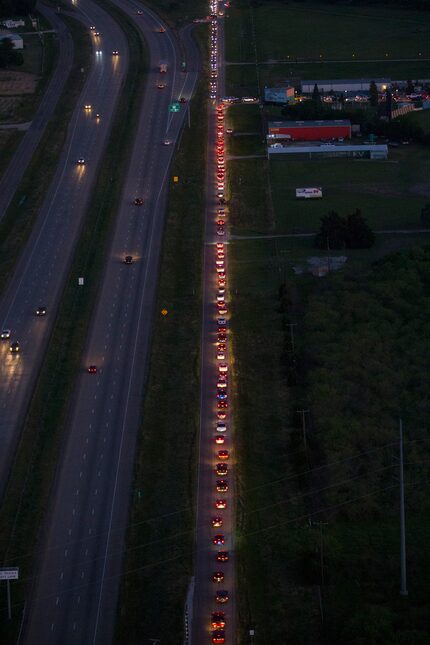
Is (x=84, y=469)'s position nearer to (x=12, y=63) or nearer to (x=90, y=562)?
(x=90, y=562)

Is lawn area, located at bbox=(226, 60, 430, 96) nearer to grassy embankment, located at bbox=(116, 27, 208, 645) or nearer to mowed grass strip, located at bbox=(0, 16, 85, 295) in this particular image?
mowed grass strip, located at bbox=(0, 16, 85, 295)

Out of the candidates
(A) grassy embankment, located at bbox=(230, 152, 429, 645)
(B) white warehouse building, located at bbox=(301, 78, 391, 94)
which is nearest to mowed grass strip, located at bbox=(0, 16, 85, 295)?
(A) grassy embankment, located at bbox=(230, 152, 429, 645)

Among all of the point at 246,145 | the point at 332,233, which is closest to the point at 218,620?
the point at 332,233

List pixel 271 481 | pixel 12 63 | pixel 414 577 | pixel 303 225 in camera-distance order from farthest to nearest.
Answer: pixel 12 63 < pixel 303 225 < pixel 271 481 < pixel 414 577

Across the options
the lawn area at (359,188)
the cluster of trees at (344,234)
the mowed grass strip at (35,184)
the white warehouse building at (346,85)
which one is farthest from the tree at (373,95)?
the cluster of trees at (344,234)

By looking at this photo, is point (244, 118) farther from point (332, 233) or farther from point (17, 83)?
point (332, 233)

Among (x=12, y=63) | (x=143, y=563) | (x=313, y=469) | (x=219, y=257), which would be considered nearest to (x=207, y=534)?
(x=143, y=563)

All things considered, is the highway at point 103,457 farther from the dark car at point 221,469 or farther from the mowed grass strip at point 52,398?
the dark car at point 221,469
